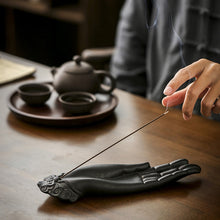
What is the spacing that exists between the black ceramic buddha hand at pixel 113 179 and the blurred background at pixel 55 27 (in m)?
2.36

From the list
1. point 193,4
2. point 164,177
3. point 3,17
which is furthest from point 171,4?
point 3,17

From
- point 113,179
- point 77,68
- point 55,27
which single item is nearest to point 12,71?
point 77,68

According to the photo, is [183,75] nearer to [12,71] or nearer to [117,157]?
[117,157]

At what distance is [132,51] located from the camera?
7.30ft

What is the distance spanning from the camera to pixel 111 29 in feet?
11.0

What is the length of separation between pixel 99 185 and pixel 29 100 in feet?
1.84

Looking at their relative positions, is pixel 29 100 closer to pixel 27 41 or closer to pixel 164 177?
pixel 164 177

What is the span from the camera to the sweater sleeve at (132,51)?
216cm

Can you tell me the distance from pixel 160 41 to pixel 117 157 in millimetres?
1144

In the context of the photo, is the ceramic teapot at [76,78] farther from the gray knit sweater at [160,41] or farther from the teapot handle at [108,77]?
the gray knit sweater at [160,41]

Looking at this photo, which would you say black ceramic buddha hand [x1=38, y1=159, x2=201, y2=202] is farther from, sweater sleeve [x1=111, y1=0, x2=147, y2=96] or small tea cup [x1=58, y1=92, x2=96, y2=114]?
sweater sleeve [x1=111, y1=0, x2=147, y2=96]

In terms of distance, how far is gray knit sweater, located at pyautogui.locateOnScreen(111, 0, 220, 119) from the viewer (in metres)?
1.91

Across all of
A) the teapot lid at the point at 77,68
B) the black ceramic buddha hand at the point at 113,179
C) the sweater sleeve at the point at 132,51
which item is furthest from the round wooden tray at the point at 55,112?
the sweater sleeve at the point at 132,51

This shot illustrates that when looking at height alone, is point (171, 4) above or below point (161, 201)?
above
